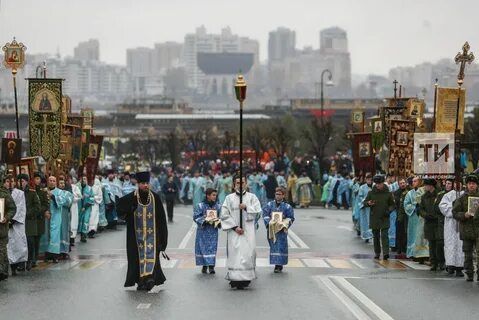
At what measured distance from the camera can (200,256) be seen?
25391mm

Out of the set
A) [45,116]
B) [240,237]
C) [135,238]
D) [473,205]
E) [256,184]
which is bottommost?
[256,184]

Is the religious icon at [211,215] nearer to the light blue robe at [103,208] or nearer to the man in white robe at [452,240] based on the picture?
Answer: the man in white robe at [452,240]

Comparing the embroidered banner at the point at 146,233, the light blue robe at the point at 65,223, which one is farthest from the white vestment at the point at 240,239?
the light blue robe at the point at 65,223

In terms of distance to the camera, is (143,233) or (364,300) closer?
(364,300)

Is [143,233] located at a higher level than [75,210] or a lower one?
higher

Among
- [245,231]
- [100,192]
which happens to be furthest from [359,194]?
[245,231]

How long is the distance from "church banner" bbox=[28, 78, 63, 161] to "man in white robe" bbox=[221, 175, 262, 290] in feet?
28.1

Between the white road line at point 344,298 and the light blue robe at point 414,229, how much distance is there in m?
3.93

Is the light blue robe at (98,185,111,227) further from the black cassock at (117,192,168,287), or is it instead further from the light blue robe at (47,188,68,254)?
the black cassock at (117,192,168,287)

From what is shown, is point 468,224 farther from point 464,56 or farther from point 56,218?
point 56,218

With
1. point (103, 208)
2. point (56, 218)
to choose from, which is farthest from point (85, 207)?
point (56, 218)

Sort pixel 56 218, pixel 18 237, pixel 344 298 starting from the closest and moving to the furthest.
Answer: pixel 344 298
pixel 18 237
pixel 56 218

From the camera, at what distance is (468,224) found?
2348cm

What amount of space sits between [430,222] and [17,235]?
6805mm
